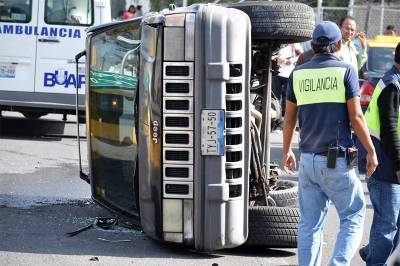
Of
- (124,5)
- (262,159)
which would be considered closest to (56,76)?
(262,159)

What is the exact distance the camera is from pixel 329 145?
5895 millimetres

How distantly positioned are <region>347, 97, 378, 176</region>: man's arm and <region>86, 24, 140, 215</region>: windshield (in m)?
1.74

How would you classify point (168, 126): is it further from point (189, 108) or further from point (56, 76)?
point (56, 76)

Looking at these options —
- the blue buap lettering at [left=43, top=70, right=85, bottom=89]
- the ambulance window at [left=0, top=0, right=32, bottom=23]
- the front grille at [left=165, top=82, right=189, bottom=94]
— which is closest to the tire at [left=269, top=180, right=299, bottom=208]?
the front grille at [left=165, top=82, right=189, bottom=94]

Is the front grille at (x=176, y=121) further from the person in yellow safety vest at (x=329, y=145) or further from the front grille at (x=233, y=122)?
the person in yellow safety vest at (x=329, y=145)

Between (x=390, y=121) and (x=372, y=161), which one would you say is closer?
(x=372, y=161)

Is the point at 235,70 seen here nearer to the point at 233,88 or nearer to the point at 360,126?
the point at 233,88

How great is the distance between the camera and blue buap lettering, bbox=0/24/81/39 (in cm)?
1371

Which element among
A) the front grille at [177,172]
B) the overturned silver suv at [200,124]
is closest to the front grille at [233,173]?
the overturned silver suv at [200,124]

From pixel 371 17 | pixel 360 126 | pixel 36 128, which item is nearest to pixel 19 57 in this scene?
pixel 36 128

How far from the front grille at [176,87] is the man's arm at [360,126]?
1.18 metres

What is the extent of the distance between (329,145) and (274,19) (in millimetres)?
1476

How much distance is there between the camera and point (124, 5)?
93.0 feet

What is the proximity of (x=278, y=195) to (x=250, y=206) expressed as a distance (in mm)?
416
